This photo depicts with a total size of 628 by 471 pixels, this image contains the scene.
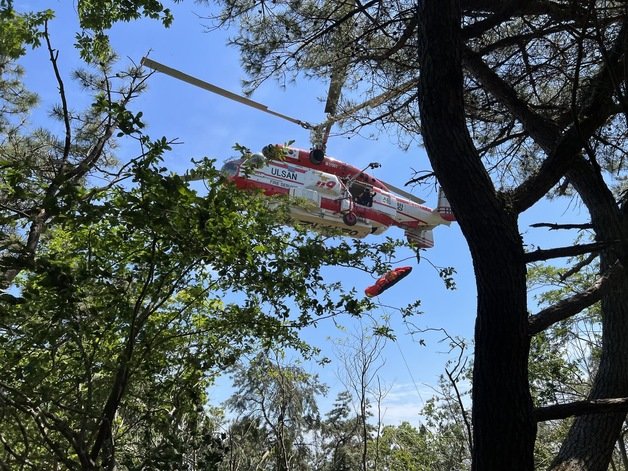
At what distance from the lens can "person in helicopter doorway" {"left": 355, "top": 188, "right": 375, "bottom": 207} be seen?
11.2 m

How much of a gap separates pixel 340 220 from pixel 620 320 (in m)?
8.26

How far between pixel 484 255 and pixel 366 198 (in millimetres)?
9532

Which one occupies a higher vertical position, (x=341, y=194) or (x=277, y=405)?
(x=341, y=194)

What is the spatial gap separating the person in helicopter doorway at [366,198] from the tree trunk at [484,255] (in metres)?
9.26

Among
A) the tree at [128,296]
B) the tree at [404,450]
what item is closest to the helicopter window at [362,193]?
the tree at [404,450]

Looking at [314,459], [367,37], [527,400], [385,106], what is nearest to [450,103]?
[527,400]

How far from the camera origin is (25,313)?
2344 millimetres

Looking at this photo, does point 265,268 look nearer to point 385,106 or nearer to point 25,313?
point 25,313

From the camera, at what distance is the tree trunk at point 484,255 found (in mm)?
1678

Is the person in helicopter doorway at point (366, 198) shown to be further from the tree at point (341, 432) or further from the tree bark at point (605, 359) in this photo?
the tree bark at point (605, 359)

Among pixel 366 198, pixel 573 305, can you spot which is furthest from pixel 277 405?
pixel 366 198

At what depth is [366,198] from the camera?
1127 centimetres

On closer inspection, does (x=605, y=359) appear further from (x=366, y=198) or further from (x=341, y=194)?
(x=366, y=198)

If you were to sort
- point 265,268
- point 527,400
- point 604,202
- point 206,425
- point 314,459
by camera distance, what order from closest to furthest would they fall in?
point 527,400 → point 604,202 → point 265,268 → point 206,425 → point 314,459
